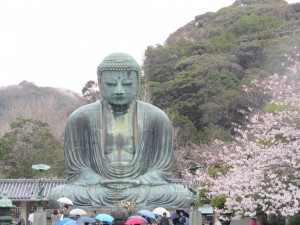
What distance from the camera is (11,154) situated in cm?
3966

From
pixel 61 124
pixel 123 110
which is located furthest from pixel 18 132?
pixel 123 110

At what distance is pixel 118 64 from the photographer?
17500 mm

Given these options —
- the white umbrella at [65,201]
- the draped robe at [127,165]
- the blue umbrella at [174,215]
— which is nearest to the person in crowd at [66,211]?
the white umbrella at [65,201]

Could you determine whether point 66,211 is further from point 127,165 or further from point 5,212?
point 5,212

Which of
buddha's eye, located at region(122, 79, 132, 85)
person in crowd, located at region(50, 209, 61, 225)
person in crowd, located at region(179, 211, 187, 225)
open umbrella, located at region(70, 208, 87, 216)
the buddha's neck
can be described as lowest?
person in crowd, located at region(179, 211, 187, 225)

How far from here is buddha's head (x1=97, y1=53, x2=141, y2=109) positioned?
1741 centimetres

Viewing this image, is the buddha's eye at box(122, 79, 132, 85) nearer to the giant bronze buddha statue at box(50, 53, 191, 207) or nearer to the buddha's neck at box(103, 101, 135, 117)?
the giant bronze buddha statue at box(50, 53, 191, 207)

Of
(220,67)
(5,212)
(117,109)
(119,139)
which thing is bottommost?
(5,212)

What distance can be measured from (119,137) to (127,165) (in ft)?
2.28

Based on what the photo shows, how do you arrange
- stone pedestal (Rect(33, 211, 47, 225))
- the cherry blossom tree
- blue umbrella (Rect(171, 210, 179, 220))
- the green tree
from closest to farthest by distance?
stone pedestal (Rect(33, 211, 47, 225))
blue umbrella (Rect(171, 210, 179, 220))
the cherry blossom tree
the green tree

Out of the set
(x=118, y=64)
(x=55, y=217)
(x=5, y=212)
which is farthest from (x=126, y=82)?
(x=5, y=212)

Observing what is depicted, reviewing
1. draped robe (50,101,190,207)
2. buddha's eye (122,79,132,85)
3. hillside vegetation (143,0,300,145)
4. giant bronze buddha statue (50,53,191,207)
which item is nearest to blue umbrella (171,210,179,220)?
draped robe (50,101,190,207)

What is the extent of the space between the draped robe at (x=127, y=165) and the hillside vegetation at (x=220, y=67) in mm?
25947

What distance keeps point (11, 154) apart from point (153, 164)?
23.1 m
